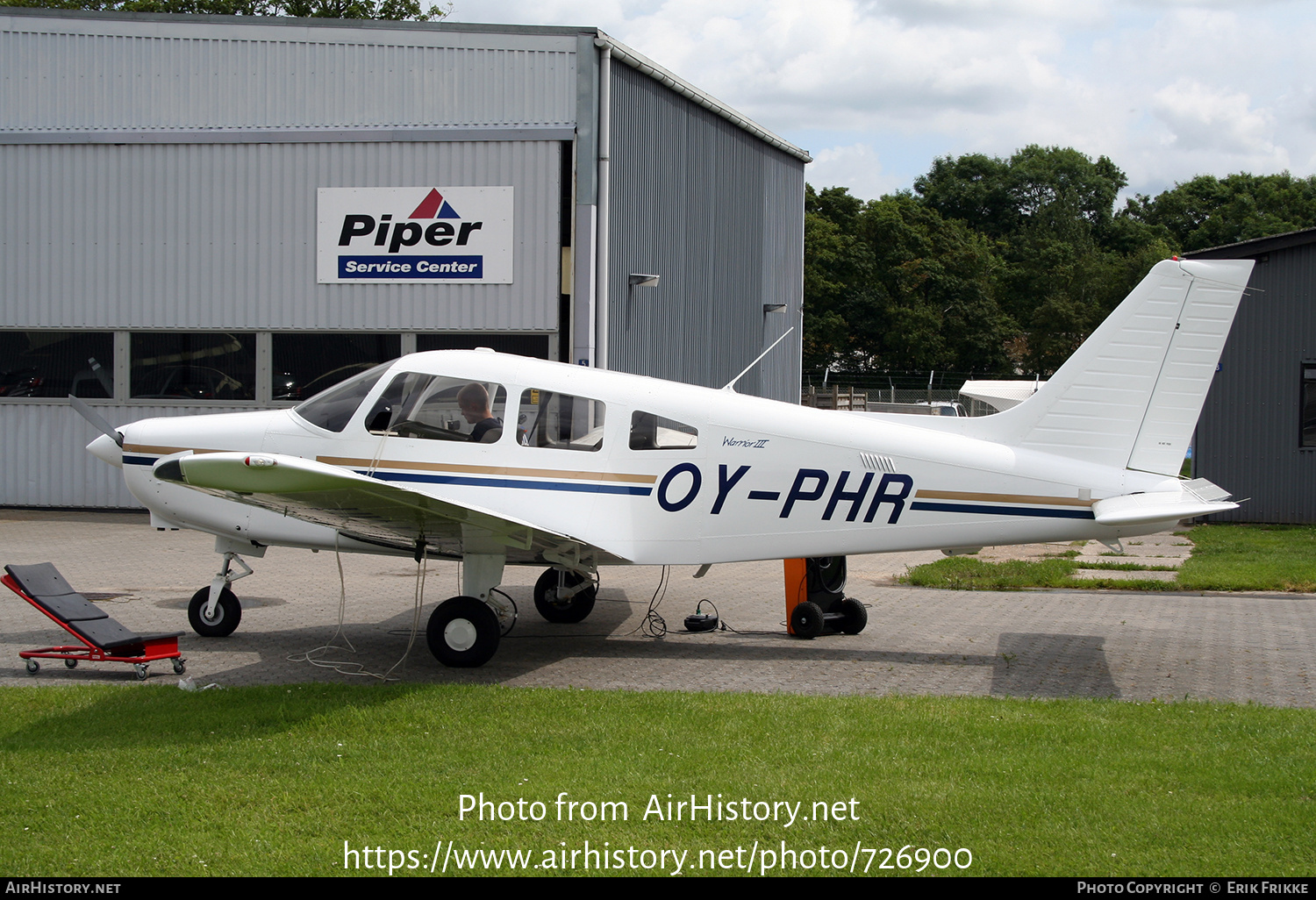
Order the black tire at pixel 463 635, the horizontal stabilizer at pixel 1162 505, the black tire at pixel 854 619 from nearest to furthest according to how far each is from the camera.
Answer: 1. the horizontal stabilizer at pixel 1162 505
2. the black tire at pixel 463 635
3. the black tire at pixel 854 619

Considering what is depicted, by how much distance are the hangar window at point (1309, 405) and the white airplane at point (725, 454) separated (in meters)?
11.8

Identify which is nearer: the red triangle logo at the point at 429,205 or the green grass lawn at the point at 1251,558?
the green grass lawn at the point at 1251,558

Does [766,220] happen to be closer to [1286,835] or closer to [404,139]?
[404,139]

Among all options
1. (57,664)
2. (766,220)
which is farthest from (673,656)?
(766,220)

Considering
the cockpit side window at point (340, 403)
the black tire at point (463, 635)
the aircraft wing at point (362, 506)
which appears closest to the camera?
the aircraft wing at point (362, 506)

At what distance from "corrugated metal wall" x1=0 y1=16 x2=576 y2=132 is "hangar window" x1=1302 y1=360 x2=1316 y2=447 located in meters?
12.3

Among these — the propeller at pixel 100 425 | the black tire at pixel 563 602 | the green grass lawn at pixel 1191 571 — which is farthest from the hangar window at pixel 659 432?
the green grass lawn at pixel 1191 571

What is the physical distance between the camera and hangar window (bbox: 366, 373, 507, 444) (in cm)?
777

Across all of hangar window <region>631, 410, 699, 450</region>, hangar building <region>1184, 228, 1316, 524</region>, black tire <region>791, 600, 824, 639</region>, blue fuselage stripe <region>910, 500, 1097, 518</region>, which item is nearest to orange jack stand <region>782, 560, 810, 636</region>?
black tire <region>791, 600, 824, 639</region>

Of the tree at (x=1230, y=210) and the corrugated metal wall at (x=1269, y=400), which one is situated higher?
the tree at (x=1230, y=210)

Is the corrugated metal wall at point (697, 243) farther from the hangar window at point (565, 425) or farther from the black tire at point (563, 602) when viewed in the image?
the hangar window at point (565, 425)

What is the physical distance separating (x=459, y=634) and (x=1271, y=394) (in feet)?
49.5

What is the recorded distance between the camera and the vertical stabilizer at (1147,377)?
7188 millimetres

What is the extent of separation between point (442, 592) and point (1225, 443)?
13311 mm
